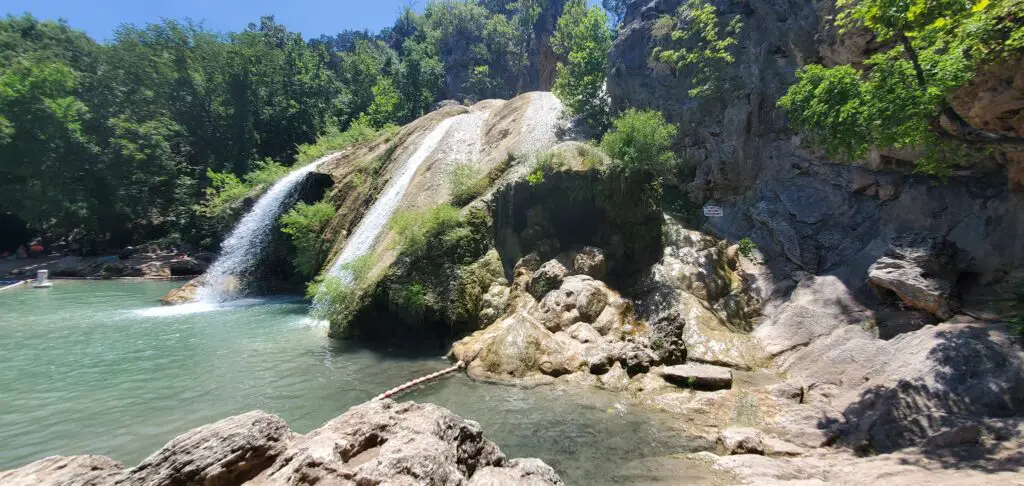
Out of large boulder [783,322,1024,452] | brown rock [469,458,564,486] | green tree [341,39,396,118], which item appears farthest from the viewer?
green tree [341,39,396,118]

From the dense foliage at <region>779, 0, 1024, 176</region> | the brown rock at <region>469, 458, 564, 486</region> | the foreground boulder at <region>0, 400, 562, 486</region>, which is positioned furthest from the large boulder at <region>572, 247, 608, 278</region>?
the brown rock at <region>469, 458, 564, 486</region>

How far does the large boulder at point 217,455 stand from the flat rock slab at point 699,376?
7.07m

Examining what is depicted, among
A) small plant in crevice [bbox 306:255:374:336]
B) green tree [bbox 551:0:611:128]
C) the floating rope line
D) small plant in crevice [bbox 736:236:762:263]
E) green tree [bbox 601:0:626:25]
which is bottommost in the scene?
the floating rope line

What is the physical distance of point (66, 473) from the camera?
4.12 meters

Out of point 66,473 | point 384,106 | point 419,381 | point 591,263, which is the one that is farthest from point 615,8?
point 66,473

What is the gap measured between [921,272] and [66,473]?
13.3 meters

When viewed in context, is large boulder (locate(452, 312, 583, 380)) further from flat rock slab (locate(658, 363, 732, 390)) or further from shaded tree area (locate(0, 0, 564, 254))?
shaded tree area (locate(0, 0, 564, 254))

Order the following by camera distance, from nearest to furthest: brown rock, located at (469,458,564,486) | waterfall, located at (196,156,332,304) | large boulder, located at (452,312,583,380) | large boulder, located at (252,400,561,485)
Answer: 1. large boulder, located at (252,400,561,485)
2. brown rock, located at (469,458,564,486)
3. large boulder, located at (452,312,583,380)
4. waterfall, located at (196,156,332,304)

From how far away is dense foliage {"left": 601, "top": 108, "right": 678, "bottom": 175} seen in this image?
46.1 ft

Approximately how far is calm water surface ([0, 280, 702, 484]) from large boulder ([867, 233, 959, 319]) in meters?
5.88

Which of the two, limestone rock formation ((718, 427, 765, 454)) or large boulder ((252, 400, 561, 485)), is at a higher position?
large boulder ((252, 400, 561, 485))

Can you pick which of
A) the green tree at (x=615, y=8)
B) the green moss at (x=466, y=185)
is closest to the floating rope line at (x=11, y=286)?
the green moss at (x=466, y=185)

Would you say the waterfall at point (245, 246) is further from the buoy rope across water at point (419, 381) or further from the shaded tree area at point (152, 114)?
the buoy rope across water at point (419, 381)

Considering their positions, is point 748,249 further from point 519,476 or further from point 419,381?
point 519,476
